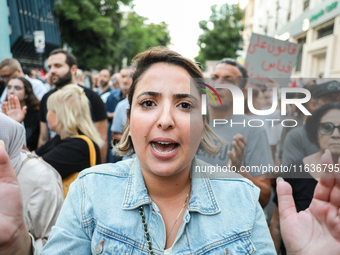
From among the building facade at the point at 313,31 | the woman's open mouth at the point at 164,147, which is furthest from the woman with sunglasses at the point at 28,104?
the building facade at the point at 313,31

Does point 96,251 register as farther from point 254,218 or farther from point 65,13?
point 65,13

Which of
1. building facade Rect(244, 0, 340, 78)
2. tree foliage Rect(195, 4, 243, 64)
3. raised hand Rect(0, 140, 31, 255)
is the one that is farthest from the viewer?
tree foliage Rect(195, 4, 243, 64)

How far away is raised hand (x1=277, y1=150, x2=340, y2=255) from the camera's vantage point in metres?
1.34

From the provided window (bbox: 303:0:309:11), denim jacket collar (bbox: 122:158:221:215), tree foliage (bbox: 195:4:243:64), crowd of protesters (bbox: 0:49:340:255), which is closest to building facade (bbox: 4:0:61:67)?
crowd of protesters (bbox: 0:49:340:255)

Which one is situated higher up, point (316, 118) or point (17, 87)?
point (17, 87)

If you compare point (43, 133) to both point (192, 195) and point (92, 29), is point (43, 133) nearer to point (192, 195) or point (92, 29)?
point (192, 195)

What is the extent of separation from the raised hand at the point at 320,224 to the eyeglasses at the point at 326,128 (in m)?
0.48

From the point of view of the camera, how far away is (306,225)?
4.64 ft

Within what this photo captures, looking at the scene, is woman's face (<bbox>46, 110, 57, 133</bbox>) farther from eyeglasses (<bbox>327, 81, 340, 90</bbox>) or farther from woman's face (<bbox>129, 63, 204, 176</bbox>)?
eyeglasses (<bbox>327, 81, 340, 90</bbox>)

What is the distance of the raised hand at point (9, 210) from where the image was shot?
1.16 m

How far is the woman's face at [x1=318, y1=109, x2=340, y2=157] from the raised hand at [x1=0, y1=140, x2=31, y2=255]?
1.66 m

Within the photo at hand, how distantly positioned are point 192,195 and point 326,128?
3.11 ft

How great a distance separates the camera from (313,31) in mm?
13609

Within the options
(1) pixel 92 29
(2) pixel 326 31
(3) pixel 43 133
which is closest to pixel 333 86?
(3) pixel 43 133
